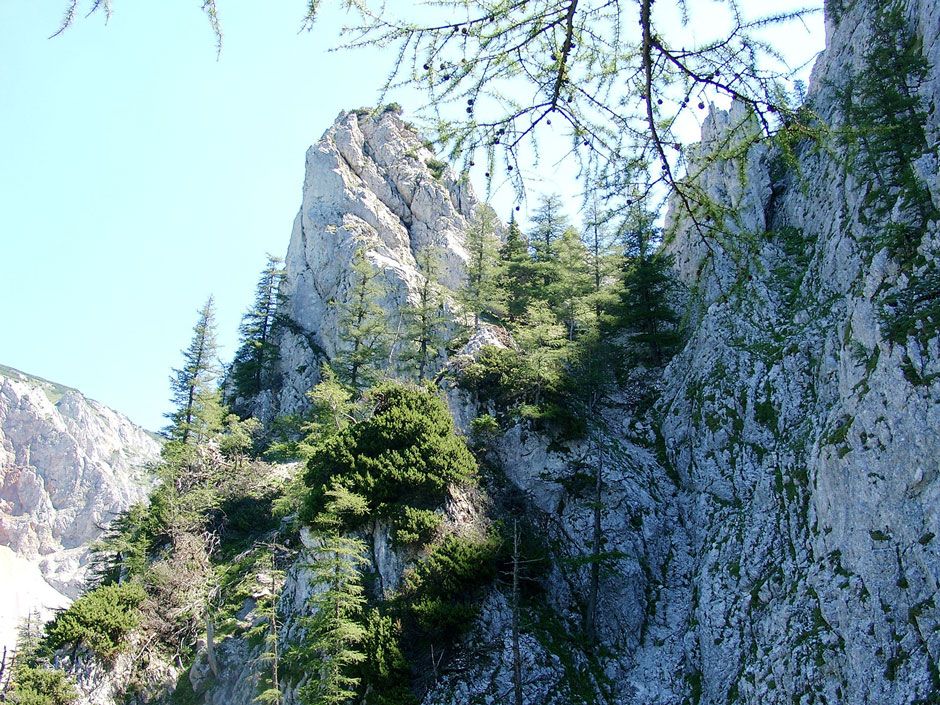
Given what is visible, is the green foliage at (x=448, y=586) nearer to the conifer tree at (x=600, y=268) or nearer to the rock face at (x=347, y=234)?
the conifer tree at (x=600, y=268)

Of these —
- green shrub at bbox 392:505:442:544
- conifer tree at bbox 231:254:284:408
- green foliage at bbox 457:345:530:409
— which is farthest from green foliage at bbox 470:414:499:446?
conifer tree at bbox 231:254:284:408

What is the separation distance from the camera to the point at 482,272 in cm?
3575

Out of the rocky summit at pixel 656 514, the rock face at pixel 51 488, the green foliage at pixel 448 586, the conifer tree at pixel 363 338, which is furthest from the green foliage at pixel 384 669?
the rock face at pixel 51 488

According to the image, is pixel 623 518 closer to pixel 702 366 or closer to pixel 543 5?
pixel 702 366

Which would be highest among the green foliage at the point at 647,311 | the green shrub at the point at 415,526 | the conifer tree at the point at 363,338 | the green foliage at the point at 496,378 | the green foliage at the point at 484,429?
the green foliage at the point at 647,311

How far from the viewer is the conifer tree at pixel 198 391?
2728 centimetres

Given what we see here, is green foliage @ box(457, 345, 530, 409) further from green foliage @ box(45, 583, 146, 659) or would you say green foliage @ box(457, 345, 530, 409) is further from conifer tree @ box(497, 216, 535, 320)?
green foliage @ box(45, 583, 146, 659)

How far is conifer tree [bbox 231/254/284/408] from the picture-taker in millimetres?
40812

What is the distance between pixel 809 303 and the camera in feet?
67.2

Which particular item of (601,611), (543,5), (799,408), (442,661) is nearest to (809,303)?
(799,408)

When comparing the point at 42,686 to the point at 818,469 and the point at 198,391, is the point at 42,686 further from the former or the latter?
the point at 818,469

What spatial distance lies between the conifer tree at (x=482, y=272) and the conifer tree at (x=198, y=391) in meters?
14.8

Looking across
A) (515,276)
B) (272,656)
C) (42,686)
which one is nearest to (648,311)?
(515,276)

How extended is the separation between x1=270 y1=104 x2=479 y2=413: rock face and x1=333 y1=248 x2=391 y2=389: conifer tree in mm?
7445
